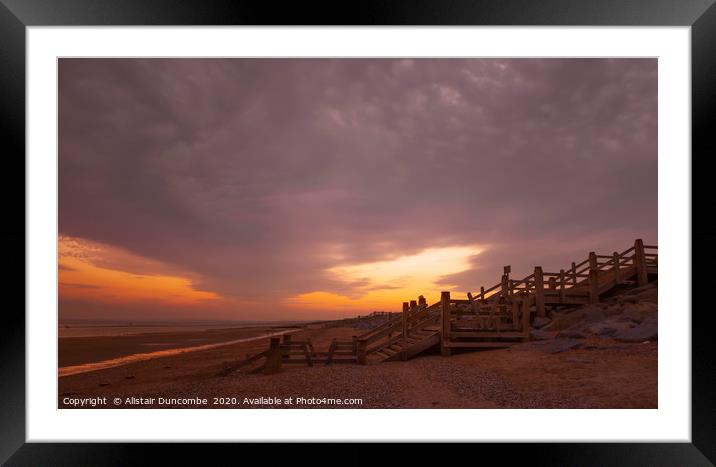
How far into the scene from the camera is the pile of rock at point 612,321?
961 centimetres

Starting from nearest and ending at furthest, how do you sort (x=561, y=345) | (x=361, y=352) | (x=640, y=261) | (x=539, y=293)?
(x=561, y=345) → (x=361, y=352) → (x=539, y=293) → (x=640, y=261)

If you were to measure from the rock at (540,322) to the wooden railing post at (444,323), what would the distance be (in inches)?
117

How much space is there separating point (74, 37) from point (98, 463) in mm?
6127

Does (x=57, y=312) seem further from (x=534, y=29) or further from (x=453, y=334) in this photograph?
(x=453, y=334)

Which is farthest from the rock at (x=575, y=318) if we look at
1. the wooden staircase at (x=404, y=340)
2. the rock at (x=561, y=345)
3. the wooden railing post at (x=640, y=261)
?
the wooden staircase at (x=404, y=340)

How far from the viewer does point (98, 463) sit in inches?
210

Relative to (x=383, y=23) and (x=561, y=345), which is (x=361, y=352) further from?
(x=383, y=23)

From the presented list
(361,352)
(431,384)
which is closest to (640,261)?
(431,384)

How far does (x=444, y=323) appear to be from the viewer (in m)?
11.7

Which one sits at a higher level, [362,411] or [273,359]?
[362,411]

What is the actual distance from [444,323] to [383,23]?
8.77 metres

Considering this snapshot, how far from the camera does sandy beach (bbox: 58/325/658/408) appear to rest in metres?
6.70

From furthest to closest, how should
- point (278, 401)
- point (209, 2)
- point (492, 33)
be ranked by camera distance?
point (278, 401)
point (492, 33)
point (209, 2)

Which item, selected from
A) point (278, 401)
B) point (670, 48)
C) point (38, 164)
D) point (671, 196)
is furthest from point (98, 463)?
point (670, 48)
